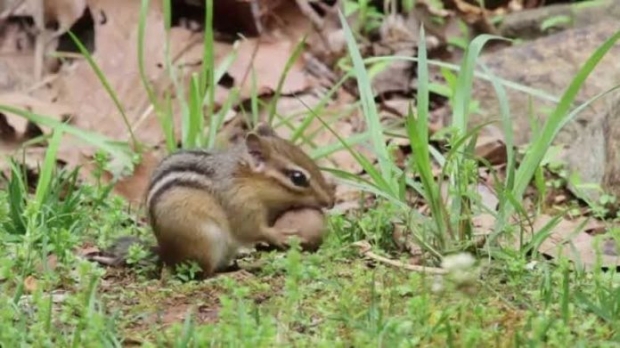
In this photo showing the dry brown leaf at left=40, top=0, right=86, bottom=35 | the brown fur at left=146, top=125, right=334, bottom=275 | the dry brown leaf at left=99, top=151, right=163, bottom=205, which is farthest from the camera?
the dry brown leaf at left=40, top=0, right=86, bottom=35

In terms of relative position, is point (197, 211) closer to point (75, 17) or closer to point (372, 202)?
point (372, 202)

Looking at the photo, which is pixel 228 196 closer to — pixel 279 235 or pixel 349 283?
pixel 279 235

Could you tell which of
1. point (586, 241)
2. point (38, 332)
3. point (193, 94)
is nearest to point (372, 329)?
point (38, 332)

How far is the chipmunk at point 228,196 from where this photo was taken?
568 centimetres

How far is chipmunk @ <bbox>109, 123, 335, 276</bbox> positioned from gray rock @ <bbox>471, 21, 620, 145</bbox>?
3180 mm

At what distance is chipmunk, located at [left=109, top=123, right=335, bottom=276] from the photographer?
568 centimetres

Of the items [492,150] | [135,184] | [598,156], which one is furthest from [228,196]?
[492,150]

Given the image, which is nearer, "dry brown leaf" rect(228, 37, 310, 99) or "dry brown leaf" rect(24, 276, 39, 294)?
"dry brown leaf" rect(24, 276, 39, 294)

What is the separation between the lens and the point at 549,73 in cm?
948

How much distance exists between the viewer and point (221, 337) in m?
4.57

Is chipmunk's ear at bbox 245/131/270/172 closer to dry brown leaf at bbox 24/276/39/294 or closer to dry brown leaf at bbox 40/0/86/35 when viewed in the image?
dry brown leaf at bbox 24/276/39/294

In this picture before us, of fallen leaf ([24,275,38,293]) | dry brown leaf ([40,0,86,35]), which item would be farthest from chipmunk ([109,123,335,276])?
dry brown leaf ([40,0,86,35])

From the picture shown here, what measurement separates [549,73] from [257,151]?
13.0 feet

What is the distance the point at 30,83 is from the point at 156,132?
4.18 feet
